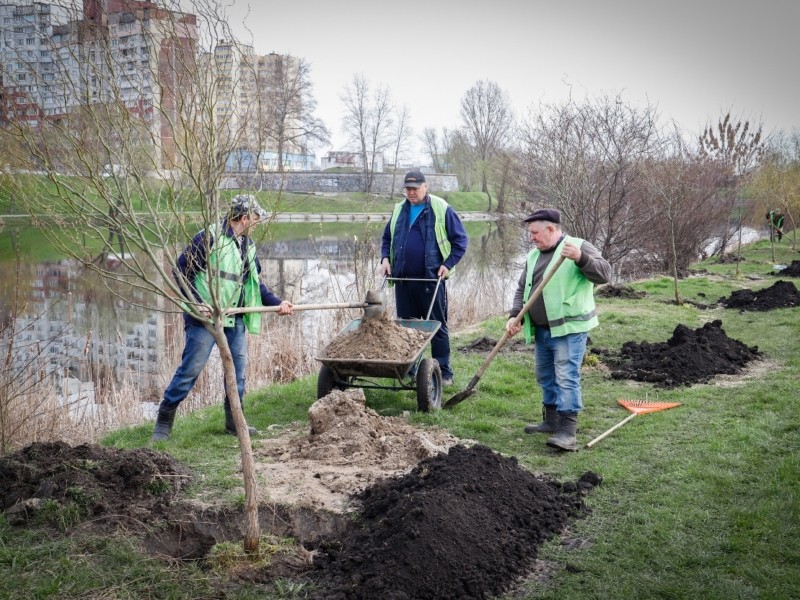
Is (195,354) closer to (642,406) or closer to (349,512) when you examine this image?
(349,512)

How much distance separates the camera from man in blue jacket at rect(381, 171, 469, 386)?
7910 mm

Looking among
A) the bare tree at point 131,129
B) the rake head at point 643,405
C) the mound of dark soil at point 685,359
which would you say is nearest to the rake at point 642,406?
the rake head at point 643,405

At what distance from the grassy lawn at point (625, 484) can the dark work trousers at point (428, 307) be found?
0.55 m

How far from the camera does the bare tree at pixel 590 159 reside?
54.7 ft

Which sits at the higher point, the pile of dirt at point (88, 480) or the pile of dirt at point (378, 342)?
the pile of dirt at point (378, 342)

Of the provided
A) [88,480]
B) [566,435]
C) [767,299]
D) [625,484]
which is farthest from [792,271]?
[88,480]

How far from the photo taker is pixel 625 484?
17.5 ft

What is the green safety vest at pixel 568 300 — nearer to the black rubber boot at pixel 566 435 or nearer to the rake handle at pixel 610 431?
the black rubber boot at pixel 566 435

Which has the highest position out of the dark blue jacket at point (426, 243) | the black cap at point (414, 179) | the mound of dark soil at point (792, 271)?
the black cap at point (414, 179)

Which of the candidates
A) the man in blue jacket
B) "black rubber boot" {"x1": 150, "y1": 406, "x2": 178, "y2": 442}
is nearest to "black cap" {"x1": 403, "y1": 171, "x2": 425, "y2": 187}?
the man in blue jacket

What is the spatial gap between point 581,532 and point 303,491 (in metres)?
1.81

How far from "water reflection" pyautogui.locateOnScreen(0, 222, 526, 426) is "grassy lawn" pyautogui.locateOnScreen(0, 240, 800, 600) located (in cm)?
188

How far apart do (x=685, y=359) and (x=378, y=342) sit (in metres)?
3.87

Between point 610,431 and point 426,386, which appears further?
point 426,386
